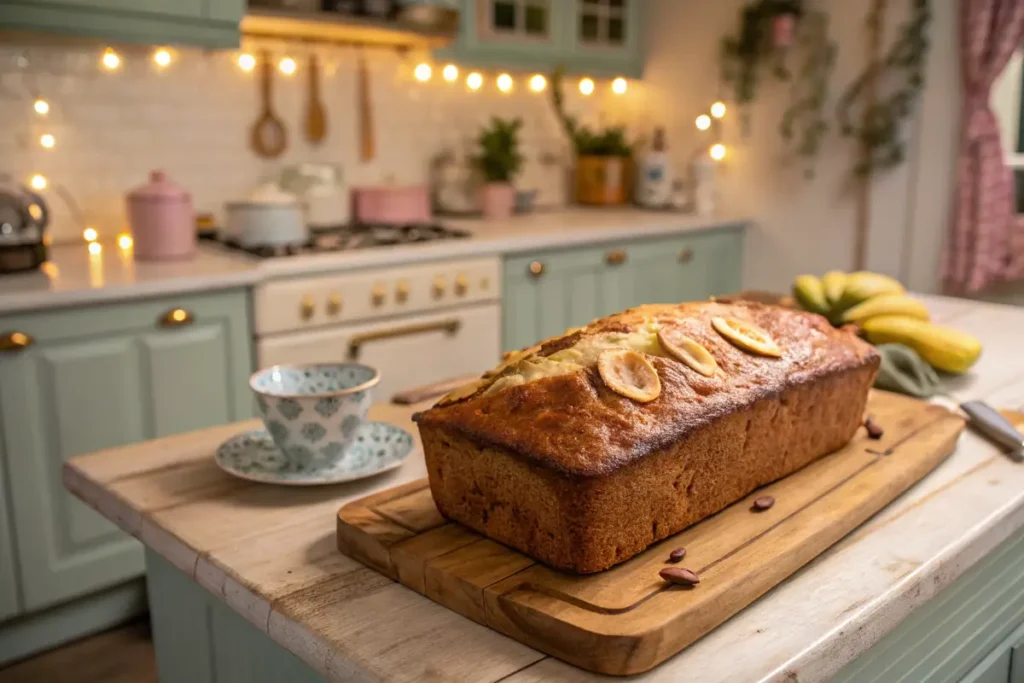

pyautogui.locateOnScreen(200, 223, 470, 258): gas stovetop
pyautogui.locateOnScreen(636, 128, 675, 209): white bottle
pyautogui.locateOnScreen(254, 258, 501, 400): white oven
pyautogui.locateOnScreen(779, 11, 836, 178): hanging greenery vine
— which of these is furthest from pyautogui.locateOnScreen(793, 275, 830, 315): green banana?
pyautogui.locateOnScreen(636, 128, 675, 209): white bottle

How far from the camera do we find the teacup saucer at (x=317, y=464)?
1.04 m

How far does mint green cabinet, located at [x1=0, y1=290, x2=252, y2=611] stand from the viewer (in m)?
2.10

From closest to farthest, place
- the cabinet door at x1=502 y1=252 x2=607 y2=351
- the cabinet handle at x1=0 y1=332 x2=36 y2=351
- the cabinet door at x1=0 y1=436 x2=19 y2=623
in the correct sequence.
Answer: the cabinet handle at x1=0 y1=332 x2=36 y2=351, the cabinet door at x1=0 y1=436 x2=19 y2=623, the cabinet door at x1=502 y1=252 x2=607 y2=351

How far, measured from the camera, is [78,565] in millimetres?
2277

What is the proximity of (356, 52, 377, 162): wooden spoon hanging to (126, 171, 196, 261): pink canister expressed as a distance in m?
0.97

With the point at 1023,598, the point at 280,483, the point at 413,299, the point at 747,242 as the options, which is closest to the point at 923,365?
the point at 1023,598

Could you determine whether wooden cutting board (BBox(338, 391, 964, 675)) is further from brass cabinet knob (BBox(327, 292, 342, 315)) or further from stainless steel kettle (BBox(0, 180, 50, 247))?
stainless steel kettle (BBox(0, 180, 50, 247))

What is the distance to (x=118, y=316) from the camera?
2.17m

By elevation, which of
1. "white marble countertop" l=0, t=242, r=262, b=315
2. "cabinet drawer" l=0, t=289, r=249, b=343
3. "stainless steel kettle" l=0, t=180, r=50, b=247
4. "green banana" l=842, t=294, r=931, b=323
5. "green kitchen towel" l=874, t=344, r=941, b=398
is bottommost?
"cabinet drawer" l=0, t=289, r=249, b=343

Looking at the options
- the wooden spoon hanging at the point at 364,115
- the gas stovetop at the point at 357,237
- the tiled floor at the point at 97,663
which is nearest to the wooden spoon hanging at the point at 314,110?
the wooden spoon hanging at the point at 364,115

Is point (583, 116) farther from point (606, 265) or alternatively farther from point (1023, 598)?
point (1023, 598)

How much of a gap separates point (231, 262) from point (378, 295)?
1.34ft

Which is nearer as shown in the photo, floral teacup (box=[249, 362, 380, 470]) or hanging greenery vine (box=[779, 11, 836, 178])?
floral teacup (box=[249, 362, 380, 470])

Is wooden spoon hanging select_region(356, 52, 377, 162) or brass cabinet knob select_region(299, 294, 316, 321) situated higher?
wooden spoon hanging select_region(356, 52, 377, 162)
